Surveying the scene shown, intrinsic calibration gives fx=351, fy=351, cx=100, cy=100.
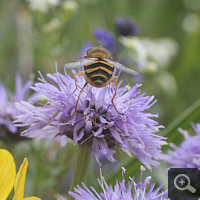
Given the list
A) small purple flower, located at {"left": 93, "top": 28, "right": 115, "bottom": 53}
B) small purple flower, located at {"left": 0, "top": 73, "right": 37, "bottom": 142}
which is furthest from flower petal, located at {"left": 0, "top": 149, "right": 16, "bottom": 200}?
small purple flower, located at {"left": 93, "top": 28, "right": 115, "bottom": 53}

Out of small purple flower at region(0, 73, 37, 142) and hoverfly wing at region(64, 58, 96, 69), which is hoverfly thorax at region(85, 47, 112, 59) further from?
small purple flower at region(0, 73, 37, 142)

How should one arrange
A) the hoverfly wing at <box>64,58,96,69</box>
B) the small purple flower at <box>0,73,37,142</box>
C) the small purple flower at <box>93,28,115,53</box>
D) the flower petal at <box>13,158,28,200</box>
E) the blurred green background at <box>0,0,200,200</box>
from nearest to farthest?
the flower petal at <box>13,158,28,200</box> < the hoverfly wing at <box>64,58,96,69</box> < the small purple flower at <box>0,73,37,142</box> < the blurred green background at <box>0,0,200,200</box> < the small purple flower at <box>93,28,115,53</box>

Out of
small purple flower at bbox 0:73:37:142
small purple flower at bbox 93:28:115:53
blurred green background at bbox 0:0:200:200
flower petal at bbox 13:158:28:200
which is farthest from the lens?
small purple flower at bbox 93:28:115:53

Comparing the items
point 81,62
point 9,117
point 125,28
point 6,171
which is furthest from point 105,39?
point 6,171

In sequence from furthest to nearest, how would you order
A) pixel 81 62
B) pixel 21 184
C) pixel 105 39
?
pixel 105 39 < pixel 81 62 < pixel 21 184

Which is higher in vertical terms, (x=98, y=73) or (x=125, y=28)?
(x=125, y=28)

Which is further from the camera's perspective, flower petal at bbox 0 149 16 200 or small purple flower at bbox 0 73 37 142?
small purple flower at bbox 0 73 37 142

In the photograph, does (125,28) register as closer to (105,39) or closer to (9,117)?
(105,39)
